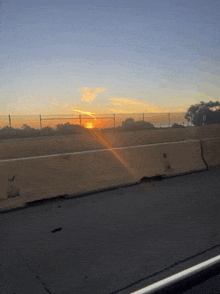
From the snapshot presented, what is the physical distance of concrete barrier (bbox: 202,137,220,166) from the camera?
6137mm

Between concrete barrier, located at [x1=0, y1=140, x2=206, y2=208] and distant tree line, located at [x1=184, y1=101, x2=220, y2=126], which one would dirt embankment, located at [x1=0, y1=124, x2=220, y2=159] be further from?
distant tree line, located at [x1=184, y1=101, x2=220, y2=126]

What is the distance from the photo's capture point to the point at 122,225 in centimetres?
307

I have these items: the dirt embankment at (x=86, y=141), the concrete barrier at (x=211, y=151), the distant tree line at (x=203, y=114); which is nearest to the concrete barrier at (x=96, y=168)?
the concrete barrier at (x=211, y=151)

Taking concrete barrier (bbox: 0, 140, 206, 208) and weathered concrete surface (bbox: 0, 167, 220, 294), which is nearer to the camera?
weathered concrete surface (bbox: 0, 167, 220, 294)

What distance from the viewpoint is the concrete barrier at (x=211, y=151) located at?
20.1 ft

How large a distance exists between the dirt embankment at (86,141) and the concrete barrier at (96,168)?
1.65 feet

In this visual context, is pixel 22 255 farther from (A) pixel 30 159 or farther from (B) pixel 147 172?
(B) pixel 147 172

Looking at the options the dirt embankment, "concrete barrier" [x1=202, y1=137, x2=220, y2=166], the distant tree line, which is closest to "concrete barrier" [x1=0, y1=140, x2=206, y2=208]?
"concrete barrier" [x1=202, y1=137, x2=220, y2=166]

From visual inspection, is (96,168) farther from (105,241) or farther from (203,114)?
(203,114)

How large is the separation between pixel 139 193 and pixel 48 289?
2634 millimetres

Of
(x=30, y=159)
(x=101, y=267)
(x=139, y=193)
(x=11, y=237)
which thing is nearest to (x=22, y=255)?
(x=11, y=237)

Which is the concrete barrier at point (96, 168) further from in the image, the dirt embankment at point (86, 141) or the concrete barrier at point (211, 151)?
the dirt embankment at point (86, 141)

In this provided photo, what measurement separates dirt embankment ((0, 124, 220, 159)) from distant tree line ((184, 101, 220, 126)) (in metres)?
39.6

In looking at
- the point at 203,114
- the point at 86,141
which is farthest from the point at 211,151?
the point at 203,114
